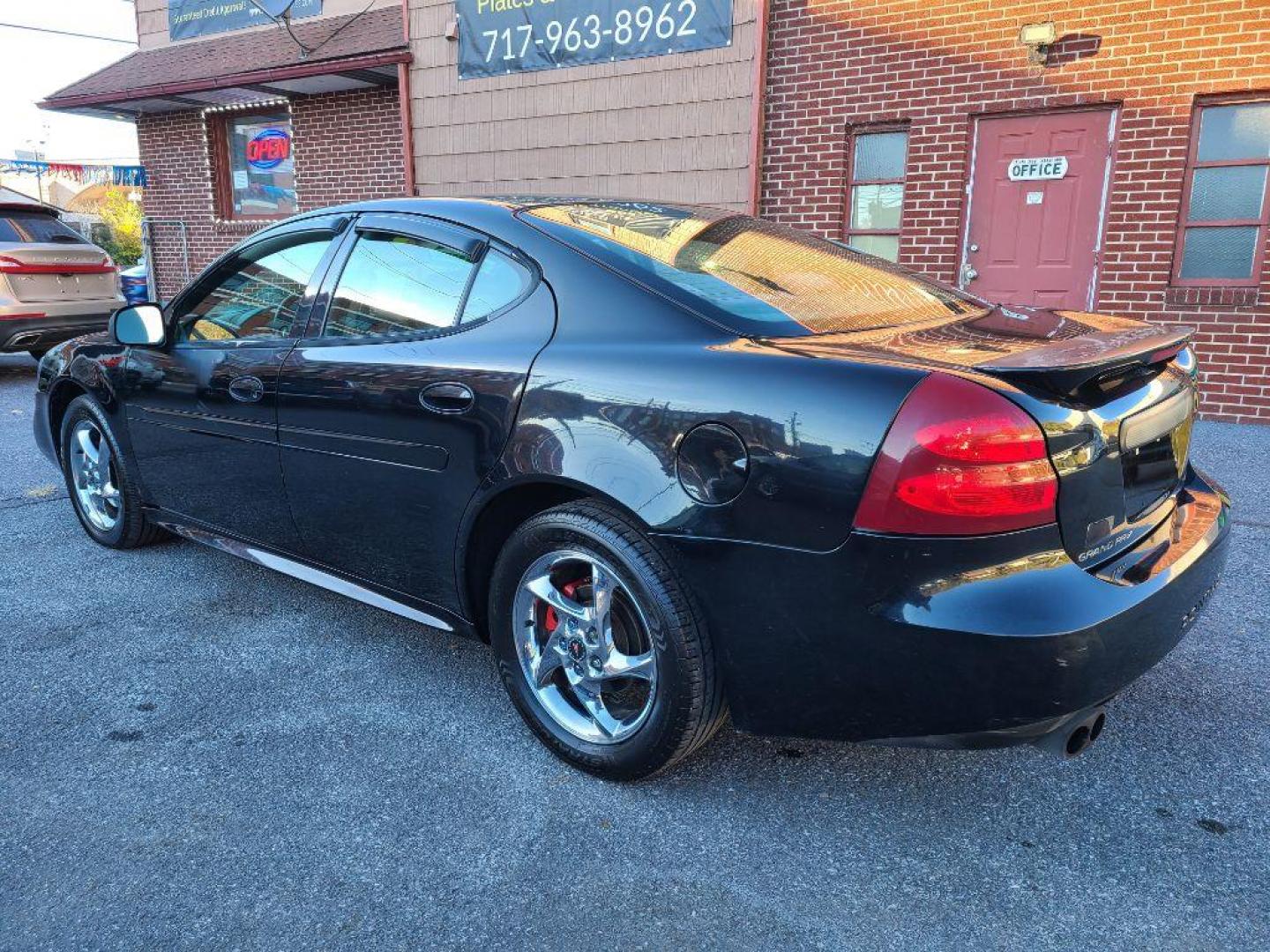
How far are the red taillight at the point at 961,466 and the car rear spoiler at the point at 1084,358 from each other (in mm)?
119

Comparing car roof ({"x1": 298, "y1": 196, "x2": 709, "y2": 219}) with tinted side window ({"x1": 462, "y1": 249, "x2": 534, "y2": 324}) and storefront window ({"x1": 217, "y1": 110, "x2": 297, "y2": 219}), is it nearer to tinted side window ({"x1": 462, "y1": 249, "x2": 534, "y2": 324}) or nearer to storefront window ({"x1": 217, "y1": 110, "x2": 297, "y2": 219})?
tinted side window ({"x1": 462, "y1": 249, "x2": 534, "y2": 324})

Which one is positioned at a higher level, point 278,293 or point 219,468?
point 278,293

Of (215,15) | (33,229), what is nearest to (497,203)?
(33,229)

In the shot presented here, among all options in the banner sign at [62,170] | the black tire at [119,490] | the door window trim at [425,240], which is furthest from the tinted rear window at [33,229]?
the banner sign at [62,170]

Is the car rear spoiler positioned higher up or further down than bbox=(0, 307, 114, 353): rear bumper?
higher up

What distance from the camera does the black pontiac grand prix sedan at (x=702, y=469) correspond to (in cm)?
182

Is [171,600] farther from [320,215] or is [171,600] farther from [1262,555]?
[1262,555]

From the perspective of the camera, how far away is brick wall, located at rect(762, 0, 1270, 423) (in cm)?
671

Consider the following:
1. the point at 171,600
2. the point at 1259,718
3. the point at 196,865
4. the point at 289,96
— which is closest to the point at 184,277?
the point at 289,96

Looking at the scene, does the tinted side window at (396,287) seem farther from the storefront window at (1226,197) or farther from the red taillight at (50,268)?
the red taillight at (50,268)

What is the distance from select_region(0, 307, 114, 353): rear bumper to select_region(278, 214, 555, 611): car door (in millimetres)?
7389

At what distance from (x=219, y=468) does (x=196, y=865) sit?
63.7 inches

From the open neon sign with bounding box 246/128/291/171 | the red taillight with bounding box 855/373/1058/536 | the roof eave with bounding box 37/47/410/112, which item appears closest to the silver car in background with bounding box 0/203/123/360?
the roof eave with bounding box 37/47/410/112

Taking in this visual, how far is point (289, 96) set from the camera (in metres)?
11.5
